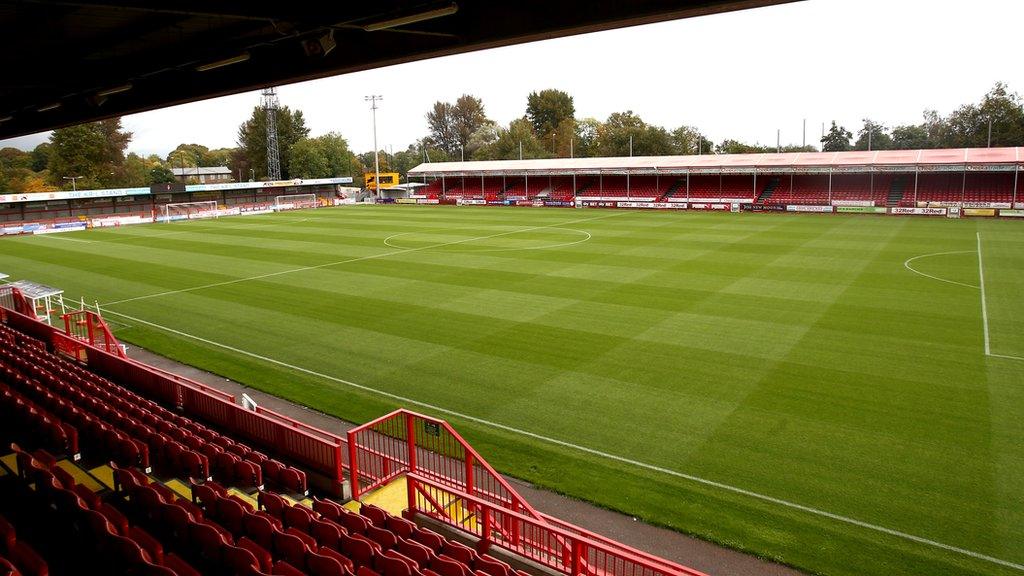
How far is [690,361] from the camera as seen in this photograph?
15688 mm

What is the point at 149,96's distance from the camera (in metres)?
→ 13.8

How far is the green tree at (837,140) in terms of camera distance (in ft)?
365

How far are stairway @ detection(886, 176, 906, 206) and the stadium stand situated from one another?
5015 cm

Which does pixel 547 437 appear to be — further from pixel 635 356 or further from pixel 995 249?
pixel 995 249

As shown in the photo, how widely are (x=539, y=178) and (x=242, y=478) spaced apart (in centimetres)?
6626

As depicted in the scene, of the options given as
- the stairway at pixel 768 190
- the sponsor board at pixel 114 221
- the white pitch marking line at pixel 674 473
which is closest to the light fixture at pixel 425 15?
the white pitch marking line at pixel 674 473

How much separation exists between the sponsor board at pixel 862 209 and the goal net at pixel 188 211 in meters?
55.0

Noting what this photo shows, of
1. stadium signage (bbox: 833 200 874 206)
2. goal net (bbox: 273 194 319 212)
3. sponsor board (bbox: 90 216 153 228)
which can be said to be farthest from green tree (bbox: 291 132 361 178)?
stadium signage (bbox: 833 200 874 206)

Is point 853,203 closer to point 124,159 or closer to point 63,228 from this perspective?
point 63,228

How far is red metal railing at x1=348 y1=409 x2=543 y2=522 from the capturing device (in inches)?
344

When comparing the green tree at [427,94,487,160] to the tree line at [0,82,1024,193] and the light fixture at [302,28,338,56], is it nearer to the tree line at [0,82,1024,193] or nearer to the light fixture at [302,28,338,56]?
the tree line at [0,82,1024,193]

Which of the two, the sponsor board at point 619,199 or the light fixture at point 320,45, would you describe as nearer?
the light fixture at point 320,45

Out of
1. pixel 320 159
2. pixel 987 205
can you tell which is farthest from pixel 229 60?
pixel 320 159

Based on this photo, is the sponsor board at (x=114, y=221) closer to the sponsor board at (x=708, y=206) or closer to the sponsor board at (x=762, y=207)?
the sponsor board at (x=708, y=206)
